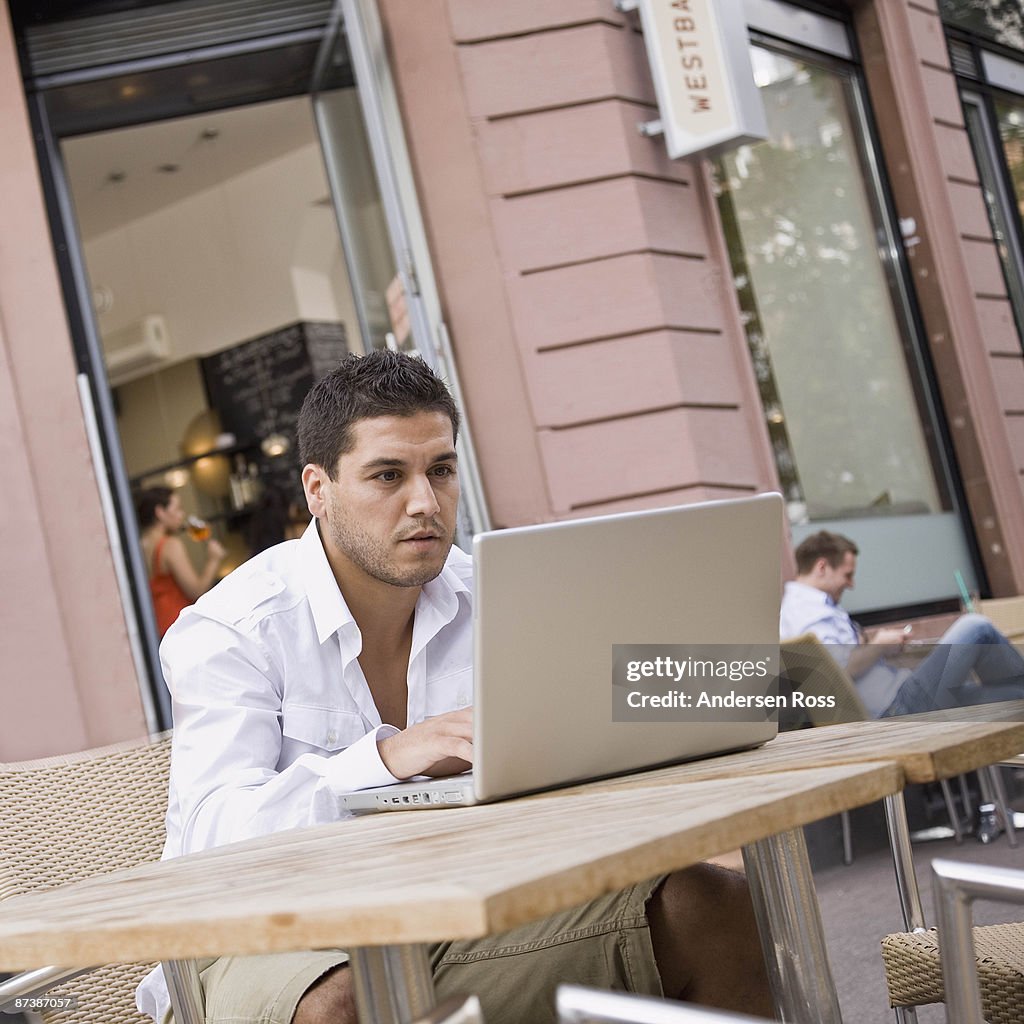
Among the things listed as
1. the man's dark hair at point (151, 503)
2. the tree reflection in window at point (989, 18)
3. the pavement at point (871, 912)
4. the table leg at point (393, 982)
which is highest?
the tree reflection in window at point (989, 18)

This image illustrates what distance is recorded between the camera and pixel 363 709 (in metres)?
1.86

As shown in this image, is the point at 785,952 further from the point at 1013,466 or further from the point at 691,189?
the point at 1013,466

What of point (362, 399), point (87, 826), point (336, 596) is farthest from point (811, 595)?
point (87, 826)

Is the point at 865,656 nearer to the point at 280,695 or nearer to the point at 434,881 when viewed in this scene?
the point at 280,695

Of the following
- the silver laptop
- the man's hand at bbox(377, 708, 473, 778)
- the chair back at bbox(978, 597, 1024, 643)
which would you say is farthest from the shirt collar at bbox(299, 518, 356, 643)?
the chair back at bbox(978, 597, 1024, 643)

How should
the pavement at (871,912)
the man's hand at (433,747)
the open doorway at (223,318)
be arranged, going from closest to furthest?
1. the man's hand at (433,747)
2. the pavement at (871,912)
3. the open doorway at (223,318)

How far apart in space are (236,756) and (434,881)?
870 millimetres

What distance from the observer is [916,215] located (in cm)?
670

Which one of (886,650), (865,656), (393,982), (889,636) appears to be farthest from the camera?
(889,636)

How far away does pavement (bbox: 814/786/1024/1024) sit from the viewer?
2795mm

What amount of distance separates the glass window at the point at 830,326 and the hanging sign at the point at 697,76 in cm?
83

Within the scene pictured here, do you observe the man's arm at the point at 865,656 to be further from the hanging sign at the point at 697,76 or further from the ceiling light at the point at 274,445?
the ceiling light at the point at 274,445

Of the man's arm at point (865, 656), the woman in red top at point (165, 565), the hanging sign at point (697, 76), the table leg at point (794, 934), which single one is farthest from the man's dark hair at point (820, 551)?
the table leg at point (794, 934)

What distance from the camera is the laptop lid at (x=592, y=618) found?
1.28 m
